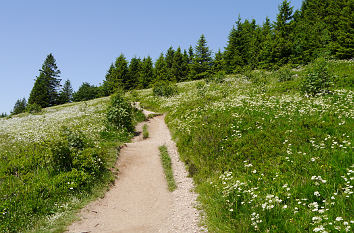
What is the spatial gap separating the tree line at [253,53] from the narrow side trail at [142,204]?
20047 millimetres

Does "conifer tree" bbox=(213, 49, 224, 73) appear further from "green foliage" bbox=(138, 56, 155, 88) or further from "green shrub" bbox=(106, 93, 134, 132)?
"green shrub" bbox=(106, 93, 134, 132)

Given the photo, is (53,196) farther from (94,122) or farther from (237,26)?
(237,26)

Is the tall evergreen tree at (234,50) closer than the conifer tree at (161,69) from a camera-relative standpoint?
Yes

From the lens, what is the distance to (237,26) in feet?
162

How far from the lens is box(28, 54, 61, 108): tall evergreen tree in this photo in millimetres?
56906

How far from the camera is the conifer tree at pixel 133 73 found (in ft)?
197

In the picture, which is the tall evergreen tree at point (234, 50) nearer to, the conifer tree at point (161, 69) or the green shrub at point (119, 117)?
the conifer tree at point (161, 69)

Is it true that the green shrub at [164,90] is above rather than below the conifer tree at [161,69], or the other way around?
below

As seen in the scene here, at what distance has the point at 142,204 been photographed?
8414mm

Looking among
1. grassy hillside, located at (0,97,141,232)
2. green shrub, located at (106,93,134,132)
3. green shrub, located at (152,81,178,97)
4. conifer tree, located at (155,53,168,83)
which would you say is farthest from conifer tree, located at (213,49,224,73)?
grassy hillside, located at (0,97,141,232)

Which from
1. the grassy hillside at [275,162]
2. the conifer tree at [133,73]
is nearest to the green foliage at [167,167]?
the grassy hillside at [275,162]

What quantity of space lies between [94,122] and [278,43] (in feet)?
114

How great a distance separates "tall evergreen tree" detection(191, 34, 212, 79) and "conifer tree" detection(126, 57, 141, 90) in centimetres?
1824

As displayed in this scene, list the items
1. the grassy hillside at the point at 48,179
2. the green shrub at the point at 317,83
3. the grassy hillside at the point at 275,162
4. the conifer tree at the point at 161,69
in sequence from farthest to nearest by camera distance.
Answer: the conifer tree at the point at 161,69, the green shrub at the point at 317,83, the grassy hillside at the point at 48,179, the grassy hillside at the point at 275,162
